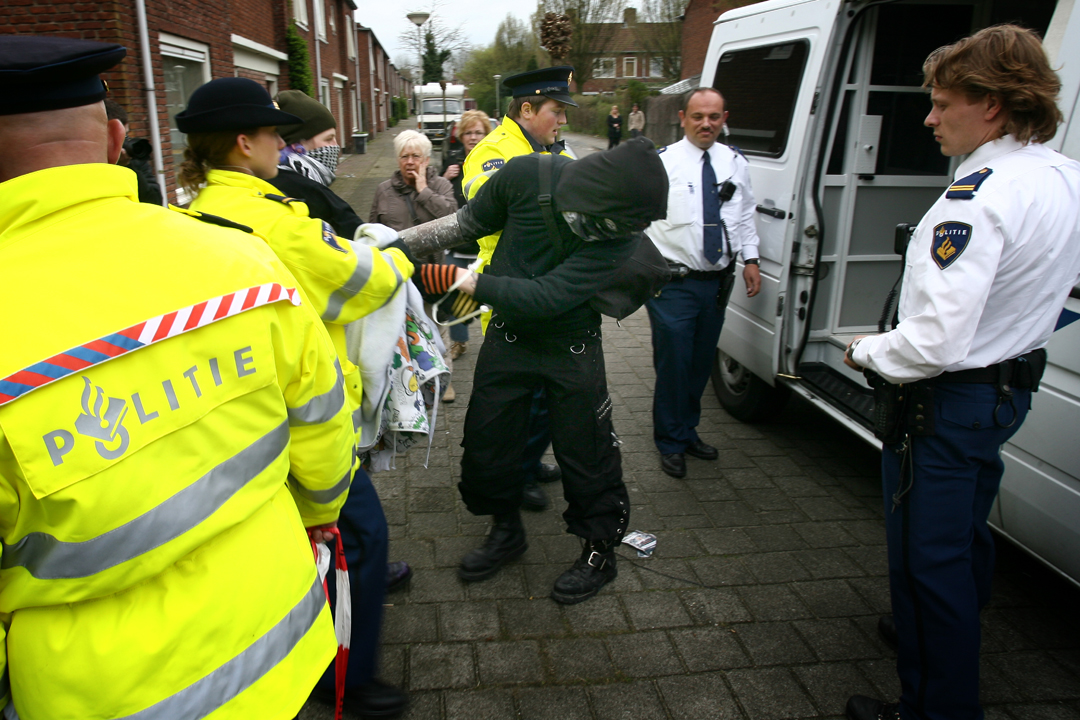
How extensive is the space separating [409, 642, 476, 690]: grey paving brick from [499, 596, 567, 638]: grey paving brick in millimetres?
214

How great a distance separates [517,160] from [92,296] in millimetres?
1804

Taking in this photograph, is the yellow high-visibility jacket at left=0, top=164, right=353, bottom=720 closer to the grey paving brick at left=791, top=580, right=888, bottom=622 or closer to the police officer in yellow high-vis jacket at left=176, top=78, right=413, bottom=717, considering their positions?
the police officer in yellow high-vis jacket at left=176, top=78, right=413, bottom=717

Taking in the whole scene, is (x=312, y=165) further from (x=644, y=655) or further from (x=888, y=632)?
(x=888, y=632)

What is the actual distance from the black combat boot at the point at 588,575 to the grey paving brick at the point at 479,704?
1.85 ft

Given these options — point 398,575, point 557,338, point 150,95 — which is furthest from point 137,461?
point 150,95

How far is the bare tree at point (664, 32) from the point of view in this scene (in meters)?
36.7

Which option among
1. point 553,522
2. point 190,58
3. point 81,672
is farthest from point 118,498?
→ point 190,58

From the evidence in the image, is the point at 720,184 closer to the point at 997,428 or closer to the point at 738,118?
the point at 738,118

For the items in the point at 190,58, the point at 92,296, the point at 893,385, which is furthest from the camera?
the point at 190,58

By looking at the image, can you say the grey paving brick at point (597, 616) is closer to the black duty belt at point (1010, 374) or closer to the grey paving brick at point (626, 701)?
the grey paving brick at point (626, 701)

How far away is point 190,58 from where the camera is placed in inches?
393

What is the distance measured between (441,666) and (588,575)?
728 millimetres

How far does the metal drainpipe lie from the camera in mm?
7883

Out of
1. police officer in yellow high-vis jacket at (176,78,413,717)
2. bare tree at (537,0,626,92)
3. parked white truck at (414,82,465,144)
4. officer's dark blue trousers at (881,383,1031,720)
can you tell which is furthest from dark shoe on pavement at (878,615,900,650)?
bare tree at (537,0,626,92)
